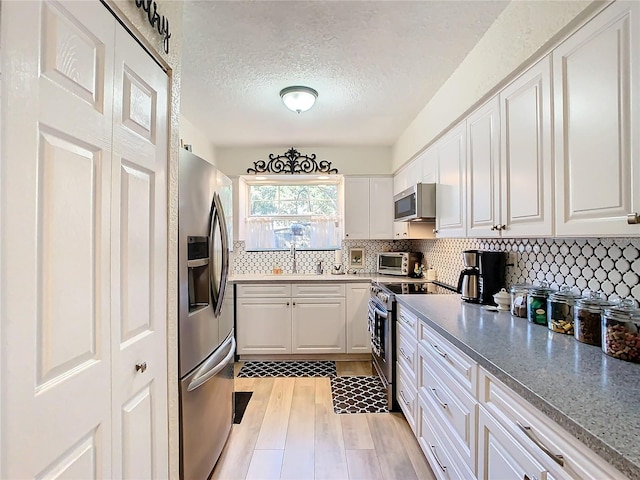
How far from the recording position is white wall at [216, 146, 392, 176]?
13.1 ft

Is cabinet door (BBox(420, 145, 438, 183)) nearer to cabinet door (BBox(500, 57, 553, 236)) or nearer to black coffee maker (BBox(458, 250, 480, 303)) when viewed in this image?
black coffee maker (BBox(458, 250, 480, 303))

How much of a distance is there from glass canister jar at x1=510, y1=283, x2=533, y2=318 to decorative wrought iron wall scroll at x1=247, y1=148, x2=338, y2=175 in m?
2.62

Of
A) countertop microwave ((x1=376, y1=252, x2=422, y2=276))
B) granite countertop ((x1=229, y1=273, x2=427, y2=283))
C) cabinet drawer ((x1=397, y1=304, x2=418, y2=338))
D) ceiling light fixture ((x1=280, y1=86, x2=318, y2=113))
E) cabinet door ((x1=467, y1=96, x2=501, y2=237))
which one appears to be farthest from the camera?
countertop microwave ((x1=376, y1=252, x2=422, y2=276))

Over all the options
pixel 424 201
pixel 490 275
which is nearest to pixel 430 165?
pixel 424 201

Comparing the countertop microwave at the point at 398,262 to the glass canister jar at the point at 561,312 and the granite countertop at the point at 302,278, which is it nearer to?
the granite countertop at the point at 302,278

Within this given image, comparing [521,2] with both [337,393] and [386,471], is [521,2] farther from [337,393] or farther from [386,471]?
[337,393]

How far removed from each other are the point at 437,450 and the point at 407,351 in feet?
2.13

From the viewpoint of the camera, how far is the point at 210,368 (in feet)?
5.85

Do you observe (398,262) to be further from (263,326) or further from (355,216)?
(263,326)

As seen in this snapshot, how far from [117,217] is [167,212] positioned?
0.35m

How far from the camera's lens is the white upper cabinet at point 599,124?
1000 mm

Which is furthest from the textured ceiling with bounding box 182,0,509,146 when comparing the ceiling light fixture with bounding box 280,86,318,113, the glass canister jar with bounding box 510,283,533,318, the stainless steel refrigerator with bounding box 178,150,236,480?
the glass canister jar with bounding box 510,283,533,318

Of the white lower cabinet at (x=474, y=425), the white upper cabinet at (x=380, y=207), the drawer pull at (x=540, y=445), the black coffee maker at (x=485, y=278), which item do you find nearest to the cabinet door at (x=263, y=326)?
the white upper cabinet at (x=380, y=207)

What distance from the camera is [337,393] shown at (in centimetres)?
287
